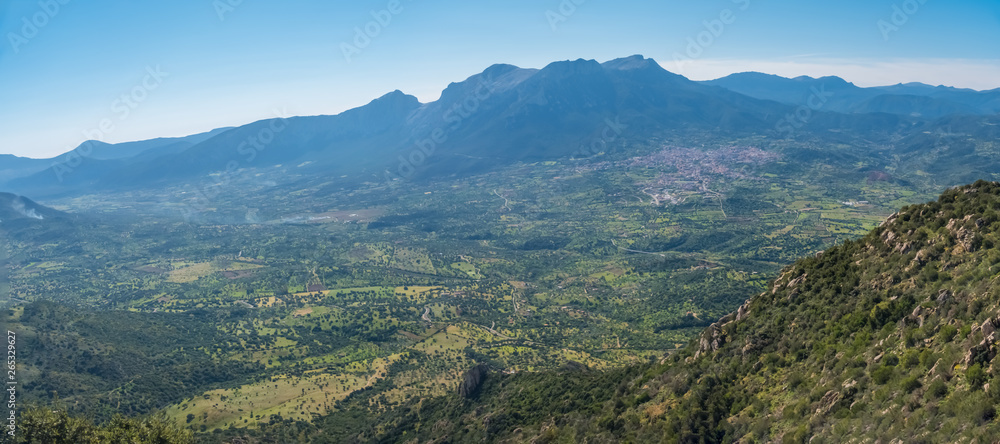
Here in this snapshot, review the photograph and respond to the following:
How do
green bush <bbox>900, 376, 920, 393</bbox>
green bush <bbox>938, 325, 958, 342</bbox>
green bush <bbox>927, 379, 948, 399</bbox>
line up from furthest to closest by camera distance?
1. green bush <bbox>938, 325, 958, 342</bbox>
2. green bush <bbox>900, 376, 920, 393</bbox>
3. green bush <bbox>927, 379, 948, 399</bbox>

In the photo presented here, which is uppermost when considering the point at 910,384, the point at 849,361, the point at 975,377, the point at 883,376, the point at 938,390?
the point at 975,377

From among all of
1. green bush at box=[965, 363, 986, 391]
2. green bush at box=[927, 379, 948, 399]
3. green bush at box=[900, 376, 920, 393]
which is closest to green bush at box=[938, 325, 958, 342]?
green bush at box=[900, 376, 920, 393]

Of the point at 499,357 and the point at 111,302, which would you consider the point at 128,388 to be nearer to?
the point at 499,357

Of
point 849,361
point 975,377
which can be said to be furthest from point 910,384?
point 849,361

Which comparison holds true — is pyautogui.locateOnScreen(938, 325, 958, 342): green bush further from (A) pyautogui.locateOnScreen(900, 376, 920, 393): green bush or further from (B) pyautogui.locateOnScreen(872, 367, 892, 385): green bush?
(A) pyautogui.locateOnScreen(900, 376, 920, 393): green bush

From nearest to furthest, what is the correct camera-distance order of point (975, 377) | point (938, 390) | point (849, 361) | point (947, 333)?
point (975, 377), point (938, 390), point (947, 333), point (849, 361)

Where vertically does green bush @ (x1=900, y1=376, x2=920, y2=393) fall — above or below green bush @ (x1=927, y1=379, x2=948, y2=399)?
below

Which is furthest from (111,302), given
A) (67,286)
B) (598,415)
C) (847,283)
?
(847,283)

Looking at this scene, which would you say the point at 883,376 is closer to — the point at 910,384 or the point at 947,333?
the point at 910,384

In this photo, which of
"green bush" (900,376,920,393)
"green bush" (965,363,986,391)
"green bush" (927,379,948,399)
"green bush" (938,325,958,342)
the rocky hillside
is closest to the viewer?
"green bush" (965,363,986,391)

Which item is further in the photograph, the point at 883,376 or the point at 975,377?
the point at 883,376

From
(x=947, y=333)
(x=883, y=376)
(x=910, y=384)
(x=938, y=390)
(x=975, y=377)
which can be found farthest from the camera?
(x=883, y=376)
